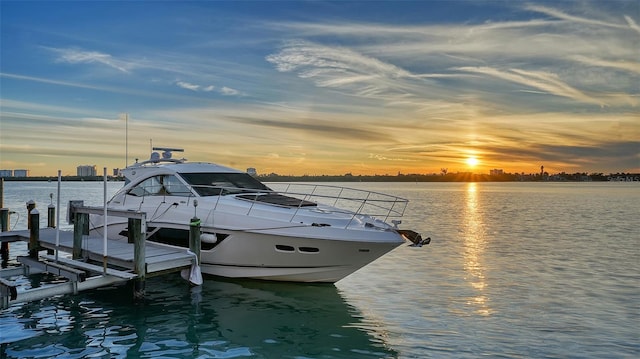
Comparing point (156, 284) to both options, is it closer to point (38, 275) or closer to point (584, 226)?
point (38, 275)

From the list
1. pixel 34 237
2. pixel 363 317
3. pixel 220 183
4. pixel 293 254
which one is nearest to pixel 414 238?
pixel 363 317

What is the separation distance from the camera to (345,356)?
850 cm

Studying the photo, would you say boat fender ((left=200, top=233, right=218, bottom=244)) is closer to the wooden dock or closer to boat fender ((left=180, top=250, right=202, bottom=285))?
the wooden dock

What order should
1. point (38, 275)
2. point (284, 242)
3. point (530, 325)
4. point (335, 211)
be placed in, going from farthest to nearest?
1. point (38, 275)
2. point (335, 211)
3. point (284, 242)
4. point (530, 325)

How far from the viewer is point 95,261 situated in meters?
13.5

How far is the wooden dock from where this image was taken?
10.3m

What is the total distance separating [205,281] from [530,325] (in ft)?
26.7

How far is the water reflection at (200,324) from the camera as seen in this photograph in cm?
869

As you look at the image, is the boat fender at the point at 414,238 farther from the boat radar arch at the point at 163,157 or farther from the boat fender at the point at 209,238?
the boat radar arch at the point at 163,157

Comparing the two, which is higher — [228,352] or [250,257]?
[250,257]

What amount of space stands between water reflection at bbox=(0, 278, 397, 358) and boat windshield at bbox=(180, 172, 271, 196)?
8.47ft

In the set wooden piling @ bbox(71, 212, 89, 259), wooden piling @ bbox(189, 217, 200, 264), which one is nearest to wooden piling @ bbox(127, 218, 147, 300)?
wooden piling @ bbox(189, 217, 200, 264)

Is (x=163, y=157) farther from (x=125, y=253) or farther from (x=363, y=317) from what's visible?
(x=363, y=317)

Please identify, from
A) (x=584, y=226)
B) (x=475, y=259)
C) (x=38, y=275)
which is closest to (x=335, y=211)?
(x=475, y=259)
